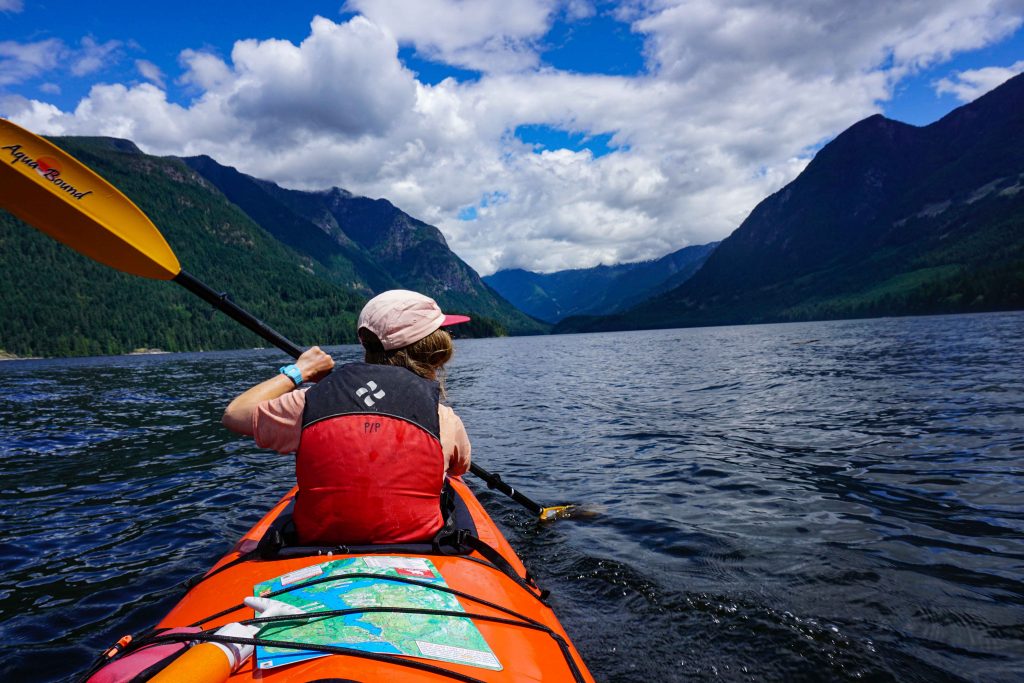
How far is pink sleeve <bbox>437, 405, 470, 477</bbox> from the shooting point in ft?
13.4

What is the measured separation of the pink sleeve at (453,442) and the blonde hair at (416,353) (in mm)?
191

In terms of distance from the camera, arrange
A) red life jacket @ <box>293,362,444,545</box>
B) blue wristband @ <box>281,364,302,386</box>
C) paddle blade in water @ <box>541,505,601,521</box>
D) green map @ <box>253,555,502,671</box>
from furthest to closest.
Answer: paddle blade in water @ <box>541,505,601,521</box> → blue wristband @ <box>281,364,302,386</box> → red life jacket @ <box>293,362,444,545</box> → green map @ <box>253,555,502,671</box>

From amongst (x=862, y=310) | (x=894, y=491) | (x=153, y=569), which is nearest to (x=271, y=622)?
(x=153, y=569)

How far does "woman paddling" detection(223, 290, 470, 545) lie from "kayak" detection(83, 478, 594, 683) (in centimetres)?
19

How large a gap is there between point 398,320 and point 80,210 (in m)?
4.13

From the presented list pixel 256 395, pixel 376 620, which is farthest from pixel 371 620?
pixel 256 395

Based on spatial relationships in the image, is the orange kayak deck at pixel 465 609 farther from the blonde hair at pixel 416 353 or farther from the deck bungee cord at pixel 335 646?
the blonde hair at pixel 416 353

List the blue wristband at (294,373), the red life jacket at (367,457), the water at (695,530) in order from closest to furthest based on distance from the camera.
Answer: the red life jacket at (367,457)
the blue wristband at (294,373)
the water at (695,530)

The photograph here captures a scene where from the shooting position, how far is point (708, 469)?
1123cm

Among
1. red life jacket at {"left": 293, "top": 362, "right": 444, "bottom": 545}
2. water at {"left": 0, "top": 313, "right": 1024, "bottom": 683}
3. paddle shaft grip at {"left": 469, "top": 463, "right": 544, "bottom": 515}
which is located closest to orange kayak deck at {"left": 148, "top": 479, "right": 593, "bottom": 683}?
red life jacket at {"left": 293, "top": 362, "right": 444, "bottom": 545}

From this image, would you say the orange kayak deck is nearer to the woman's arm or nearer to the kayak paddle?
the woman's arm

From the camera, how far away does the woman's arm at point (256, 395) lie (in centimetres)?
358

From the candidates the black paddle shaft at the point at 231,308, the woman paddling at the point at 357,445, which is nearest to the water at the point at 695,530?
the woman paddling at the point at 357,445

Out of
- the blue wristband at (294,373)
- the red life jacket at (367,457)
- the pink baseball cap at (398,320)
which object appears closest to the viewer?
the red life jacket at (367,457)
